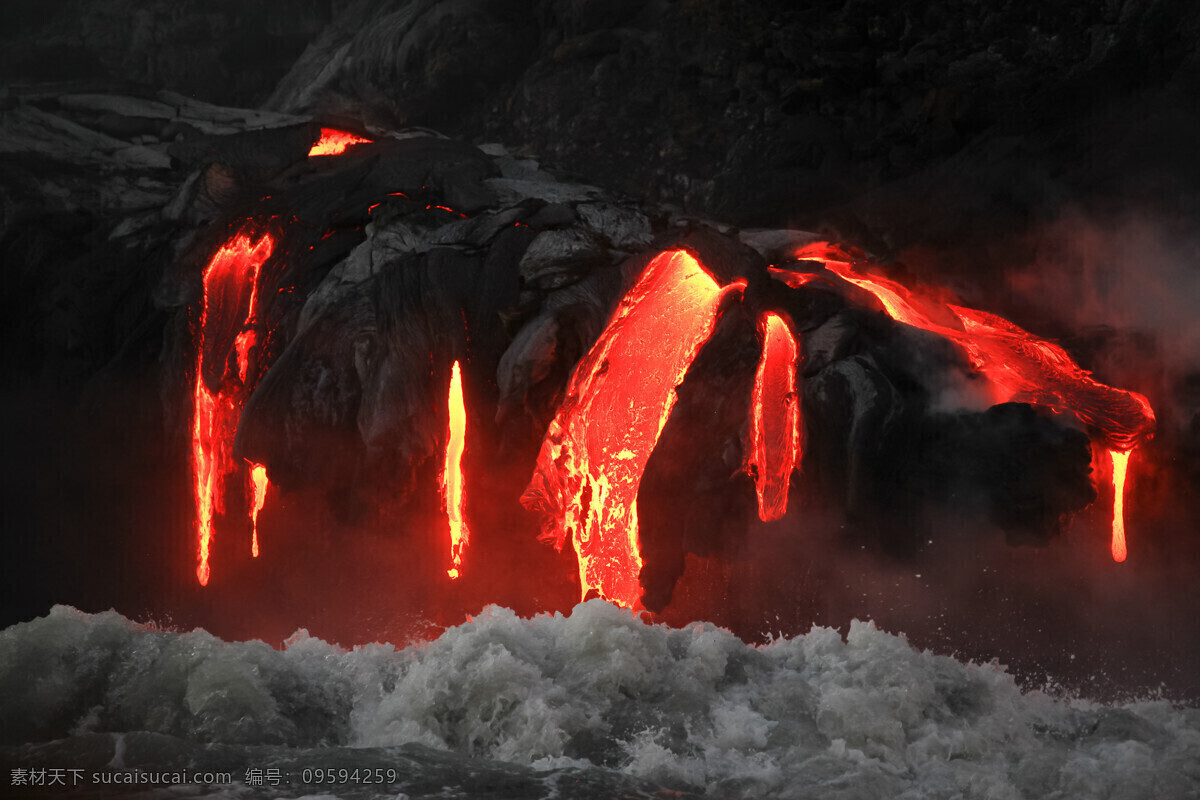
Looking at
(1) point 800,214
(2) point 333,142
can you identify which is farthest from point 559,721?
(2) point 333,142

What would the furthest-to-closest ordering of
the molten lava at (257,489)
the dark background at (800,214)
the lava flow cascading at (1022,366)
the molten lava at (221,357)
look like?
the molten lava at (257,489), the molten lava at (221,357), the dark background at (800,214), the lava flow cascading at (1022,366)

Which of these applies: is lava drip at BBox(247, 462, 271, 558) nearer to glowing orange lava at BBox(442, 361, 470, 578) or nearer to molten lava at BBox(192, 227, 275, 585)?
molten lava at BBox(192, 227, 275, 585)

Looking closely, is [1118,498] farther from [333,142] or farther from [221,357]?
[333,142]

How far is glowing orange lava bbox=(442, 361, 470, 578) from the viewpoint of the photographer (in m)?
7.62

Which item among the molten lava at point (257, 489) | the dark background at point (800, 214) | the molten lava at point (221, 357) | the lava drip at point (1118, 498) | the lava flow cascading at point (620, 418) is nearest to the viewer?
the lava drip at point (1118, 498)

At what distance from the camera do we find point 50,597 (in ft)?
30.4

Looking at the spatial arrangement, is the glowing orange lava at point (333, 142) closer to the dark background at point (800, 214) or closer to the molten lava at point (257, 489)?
the dark background at point (800, 214)

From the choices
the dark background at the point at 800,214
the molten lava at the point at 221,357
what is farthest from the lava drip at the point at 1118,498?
the molten lava at the point at 221,357

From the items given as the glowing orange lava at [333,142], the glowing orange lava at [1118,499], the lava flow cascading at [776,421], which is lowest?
the glowing orange lava at [1118,499]

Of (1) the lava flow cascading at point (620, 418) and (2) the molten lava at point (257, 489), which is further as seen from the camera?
(2) the molten lava at point (257, 489)

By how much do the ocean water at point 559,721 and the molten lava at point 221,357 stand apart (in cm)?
191

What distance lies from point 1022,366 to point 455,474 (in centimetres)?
387

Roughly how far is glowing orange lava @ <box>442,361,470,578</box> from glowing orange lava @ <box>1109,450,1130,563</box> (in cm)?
425

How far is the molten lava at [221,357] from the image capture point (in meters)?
8.28
